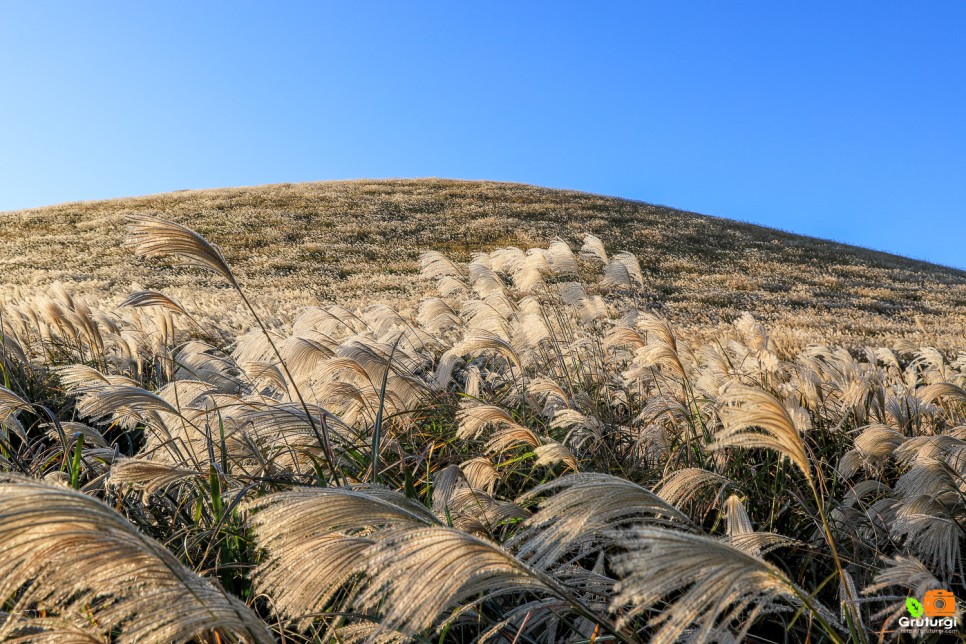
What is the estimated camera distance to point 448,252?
24.2 metres

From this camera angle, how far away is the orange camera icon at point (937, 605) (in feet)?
8.24

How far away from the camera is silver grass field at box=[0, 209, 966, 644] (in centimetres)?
138

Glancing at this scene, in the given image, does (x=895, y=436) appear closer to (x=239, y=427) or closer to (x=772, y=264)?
(x=239, y=427)

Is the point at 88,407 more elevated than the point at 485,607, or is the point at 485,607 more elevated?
A: the point at 88,407

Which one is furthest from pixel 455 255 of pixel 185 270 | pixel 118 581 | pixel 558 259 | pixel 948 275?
pixel 118 581

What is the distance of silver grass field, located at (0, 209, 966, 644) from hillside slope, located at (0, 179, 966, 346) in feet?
24.9

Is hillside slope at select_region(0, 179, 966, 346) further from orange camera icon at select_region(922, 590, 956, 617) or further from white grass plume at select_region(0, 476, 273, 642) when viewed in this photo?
white grass plume at select_region(0, 476, 273, 642)

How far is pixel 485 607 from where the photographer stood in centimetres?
299

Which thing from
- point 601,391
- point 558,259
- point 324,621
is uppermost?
point 558,259

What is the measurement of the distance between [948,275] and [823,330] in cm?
1889

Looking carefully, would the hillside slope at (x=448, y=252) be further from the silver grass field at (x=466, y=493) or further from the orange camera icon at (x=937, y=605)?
the orange camera icon at (x=937, y=605)

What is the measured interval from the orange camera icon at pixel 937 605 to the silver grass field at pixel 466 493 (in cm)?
11

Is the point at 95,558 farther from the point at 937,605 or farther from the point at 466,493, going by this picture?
the point at 937,605

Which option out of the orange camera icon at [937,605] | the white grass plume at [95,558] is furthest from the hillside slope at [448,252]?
the white grass plume at [95,558]
